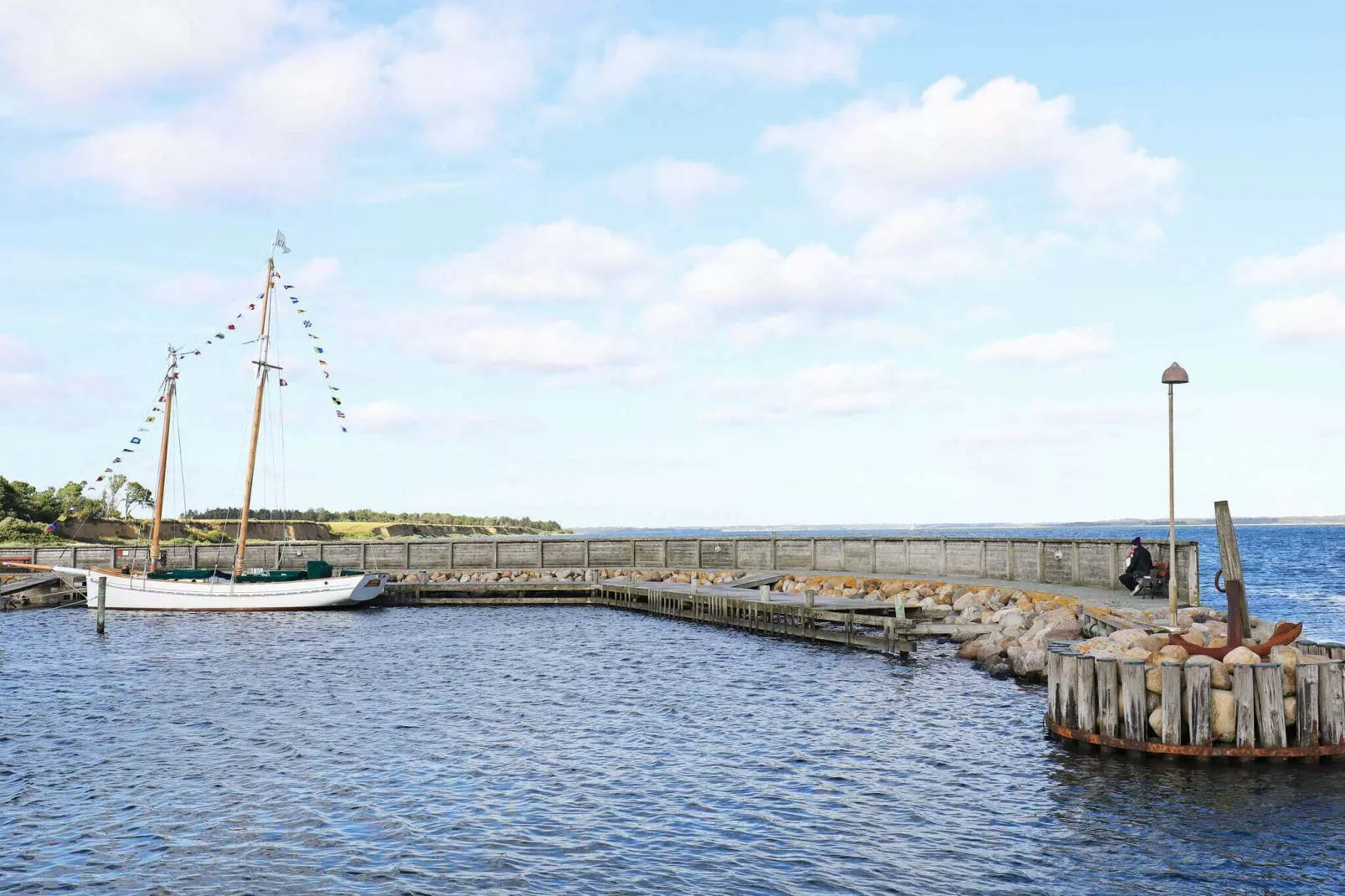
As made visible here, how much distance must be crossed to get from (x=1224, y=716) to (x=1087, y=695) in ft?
6.88

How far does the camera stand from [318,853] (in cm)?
1323

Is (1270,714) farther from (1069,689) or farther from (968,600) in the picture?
(968,600)

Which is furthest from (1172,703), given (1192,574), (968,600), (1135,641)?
(968,600)

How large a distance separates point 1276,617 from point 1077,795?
37.8m

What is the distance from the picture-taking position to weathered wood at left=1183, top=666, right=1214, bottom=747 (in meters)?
16.5

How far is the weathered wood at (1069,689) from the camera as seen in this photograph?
18000 millimetres

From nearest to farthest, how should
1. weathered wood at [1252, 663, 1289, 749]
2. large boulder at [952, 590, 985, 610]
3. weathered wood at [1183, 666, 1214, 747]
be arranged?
weathered wood at [1252, 663, 1289, 749], weathered wood at [1183, 666, 1214, 747], large boulder at [952, 590, 985, 610]

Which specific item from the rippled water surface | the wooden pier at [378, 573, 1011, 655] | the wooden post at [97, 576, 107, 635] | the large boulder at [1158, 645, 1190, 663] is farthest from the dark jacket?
the wooden post at [97, 576, 107, 635]

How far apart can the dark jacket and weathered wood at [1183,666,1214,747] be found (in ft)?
53.6

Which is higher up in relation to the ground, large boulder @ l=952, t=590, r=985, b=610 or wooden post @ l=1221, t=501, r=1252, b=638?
wooden post @ l=1221, t=501, r=1252, b=638

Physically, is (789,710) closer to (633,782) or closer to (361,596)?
(633,782)

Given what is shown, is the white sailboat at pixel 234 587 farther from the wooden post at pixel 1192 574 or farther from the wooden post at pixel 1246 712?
the wooden post at pixel 1246 712

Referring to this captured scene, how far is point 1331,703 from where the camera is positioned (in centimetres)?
1648

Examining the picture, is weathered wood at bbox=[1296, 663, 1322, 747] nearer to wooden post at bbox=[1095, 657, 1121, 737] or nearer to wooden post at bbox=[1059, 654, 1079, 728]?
wooden post at bbox=[1095, 657, 1121, 737]
